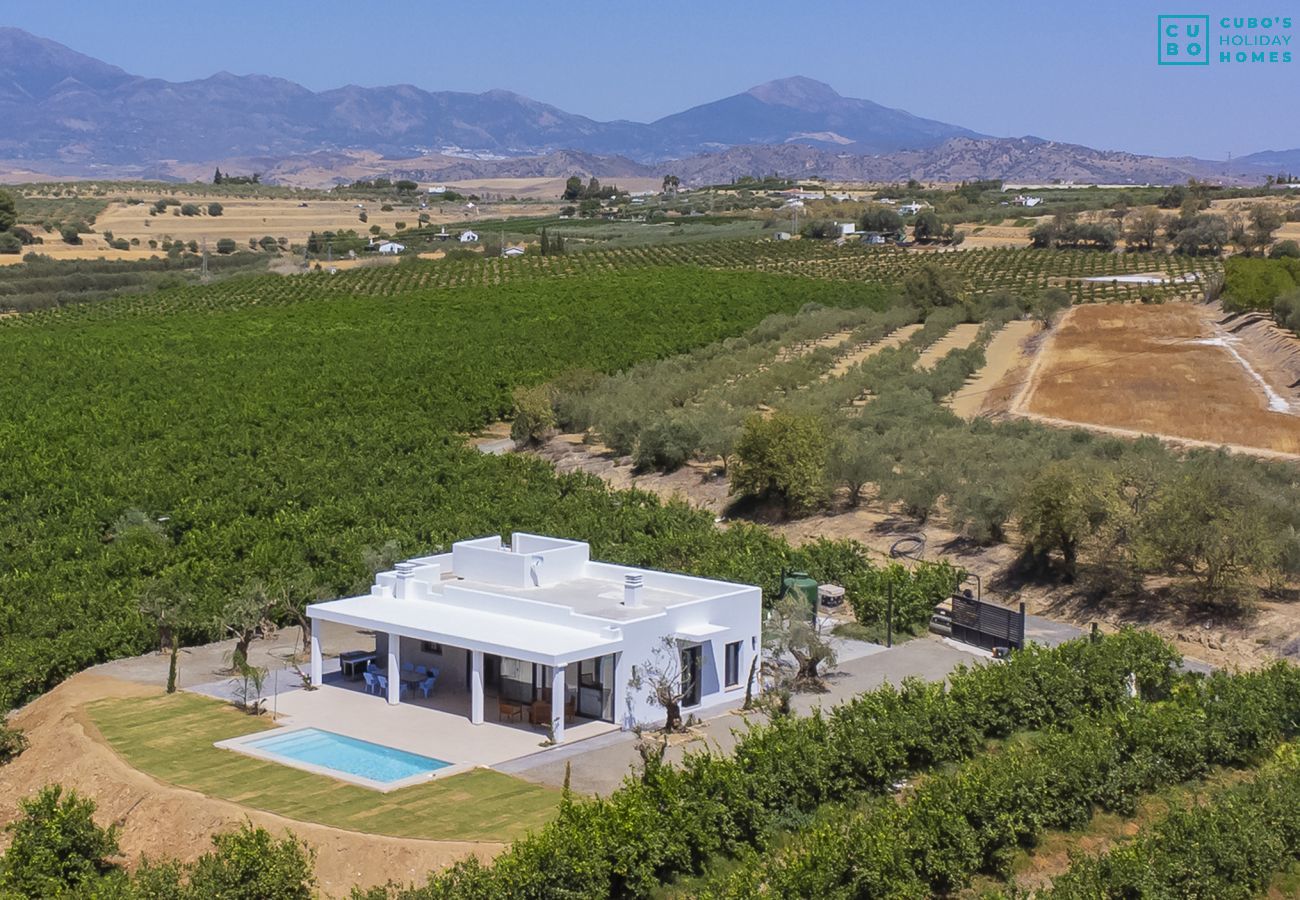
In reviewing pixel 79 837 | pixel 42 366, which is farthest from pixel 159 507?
pixel 42 366

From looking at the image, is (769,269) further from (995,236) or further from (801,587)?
(801,587)

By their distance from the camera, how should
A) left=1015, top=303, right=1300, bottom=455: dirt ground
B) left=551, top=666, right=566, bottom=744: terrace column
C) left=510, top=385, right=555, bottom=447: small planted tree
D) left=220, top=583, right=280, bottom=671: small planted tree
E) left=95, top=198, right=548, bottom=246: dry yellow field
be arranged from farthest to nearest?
left=95, top=198, right=548, bottom=246: dry yellow field
left=510, top=385, right=555, bottom=447: small planted tree
left=1015, top=303, right=1300, bottom=455: dirt ground
left=220, top=583, right=280, bottom=671: small planted tree
left=551, top=666, right=566, bottom=744: terrace column

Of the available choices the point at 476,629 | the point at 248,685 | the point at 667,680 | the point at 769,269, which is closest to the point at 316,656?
the point at 248,685

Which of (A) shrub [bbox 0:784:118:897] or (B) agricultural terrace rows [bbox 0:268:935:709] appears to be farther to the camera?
(B) agricultural terrace rows [bbox 0:268:935:709]

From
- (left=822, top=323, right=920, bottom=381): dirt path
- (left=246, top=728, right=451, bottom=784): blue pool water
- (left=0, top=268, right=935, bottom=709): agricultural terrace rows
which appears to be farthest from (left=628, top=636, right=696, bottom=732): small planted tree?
(left=822, top=323, right=920, bottom=381): dirt path

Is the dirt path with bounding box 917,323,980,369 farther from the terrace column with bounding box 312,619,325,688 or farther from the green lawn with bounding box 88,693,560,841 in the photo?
the green lawn with bounding box 88,693,560,841

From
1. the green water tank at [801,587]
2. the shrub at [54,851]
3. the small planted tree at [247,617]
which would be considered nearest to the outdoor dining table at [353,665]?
the small planted tree at [247,617]

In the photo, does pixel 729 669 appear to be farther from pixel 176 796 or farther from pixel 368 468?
pixel 368 468
